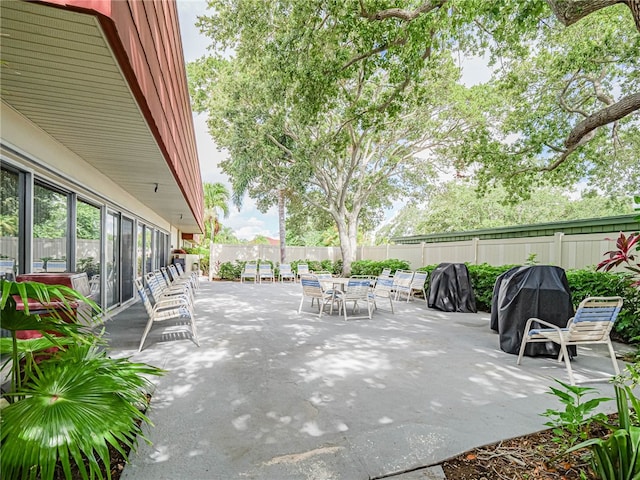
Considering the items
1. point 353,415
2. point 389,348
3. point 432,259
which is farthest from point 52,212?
point 432,259

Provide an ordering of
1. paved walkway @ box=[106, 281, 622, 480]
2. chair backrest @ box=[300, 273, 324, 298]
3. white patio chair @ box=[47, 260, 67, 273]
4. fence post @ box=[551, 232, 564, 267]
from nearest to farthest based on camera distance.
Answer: paved walkway @ box=[106, 281, 622, 480]
white patio chair @ box=[47, 260, 67, 273]
chair backrest @ box=[300, 273, 324, 298]
fence post @ box=[551, 232, 564, 267]

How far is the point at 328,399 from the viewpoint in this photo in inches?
110

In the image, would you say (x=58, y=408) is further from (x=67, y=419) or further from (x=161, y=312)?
(x=161, y=312)

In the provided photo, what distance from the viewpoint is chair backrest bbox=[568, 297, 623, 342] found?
10.8 ft

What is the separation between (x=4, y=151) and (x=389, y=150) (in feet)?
42.6

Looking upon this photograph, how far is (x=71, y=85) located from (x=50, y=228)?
2.47m

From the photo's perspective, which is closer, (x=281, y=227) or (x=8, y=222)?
(x=8, y=222)

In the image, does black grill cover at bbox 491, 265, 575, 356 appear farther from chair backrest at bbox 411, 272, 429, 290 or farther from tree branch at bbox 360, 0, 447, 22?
chair backrest at bbox 411, 272, 429, 290

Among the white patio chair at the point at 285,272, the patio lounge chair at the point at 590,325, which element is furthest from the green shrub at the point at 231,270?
the patio lounge chair at the point at 590,325

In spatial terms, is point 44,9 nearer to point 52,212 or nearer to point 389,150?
point 52,212

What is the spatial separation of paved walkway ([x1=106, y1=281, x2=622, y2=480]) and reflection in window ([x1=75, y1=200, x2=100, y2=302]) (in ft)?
2.87

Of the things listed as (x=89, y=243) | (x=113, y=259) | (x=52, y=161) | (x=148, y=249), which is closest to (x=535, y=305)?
(x=52, y=161)

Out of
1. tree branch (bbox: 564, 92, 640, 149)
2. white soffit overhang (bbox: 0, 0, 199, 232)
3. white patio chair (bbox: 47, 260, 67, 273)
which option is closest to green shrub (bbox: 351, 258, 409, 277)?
tree branch (bbox: 564, 92, 640, 149)

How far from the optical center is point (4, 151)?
114 inches
